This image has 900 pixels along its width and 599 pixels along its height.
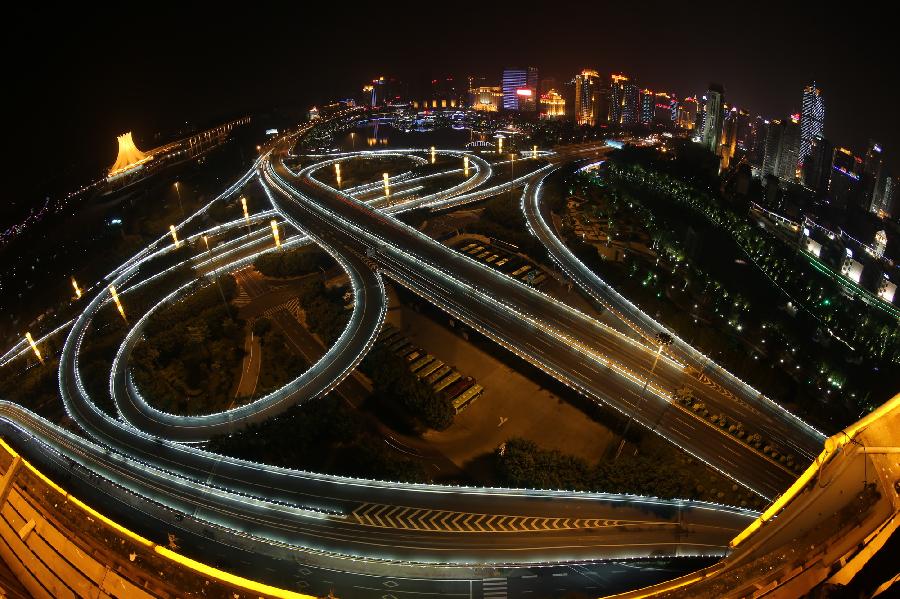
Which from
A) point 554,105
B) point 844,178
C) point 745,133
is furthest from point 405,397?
point 745,133

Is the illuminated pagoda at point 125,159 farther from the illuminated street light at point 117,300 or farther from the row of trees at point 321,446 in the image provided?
the row of trees at point 321,446

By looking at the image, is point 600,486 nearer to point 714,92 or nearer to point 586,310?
point 586,310

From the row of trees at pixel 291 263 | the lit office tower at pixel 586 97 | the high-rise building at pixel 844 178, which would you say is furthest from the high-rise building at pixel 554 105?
the row of trees at pixel 291 263

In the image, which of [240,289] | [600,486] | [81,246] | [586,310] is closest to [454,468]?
[600,486]

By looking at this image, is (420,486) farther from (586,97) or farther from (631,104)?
(631,104)

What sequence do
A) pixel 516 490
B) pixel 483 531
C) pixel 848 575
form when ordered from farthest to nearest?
pixel 516 490
pixel 483 531
pixel 848 575
